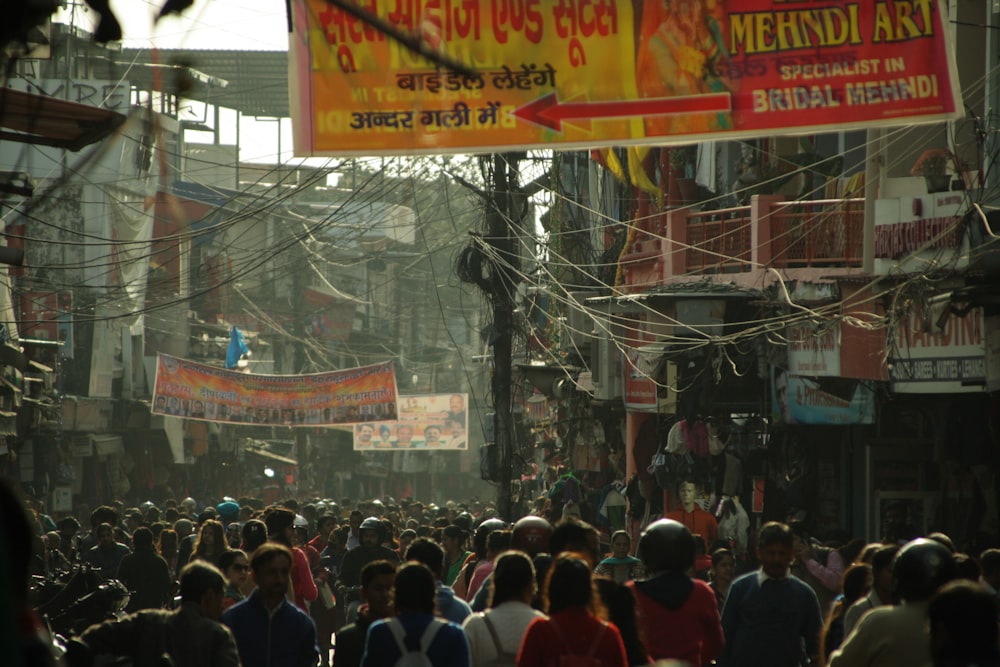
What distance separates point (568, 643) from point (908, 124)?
4.14m

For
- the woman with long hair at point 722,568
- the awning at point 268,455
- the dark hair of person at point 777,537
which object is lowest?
the awning at point 268,455

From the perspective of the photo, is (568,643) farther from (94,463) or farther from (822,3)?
(94,463)

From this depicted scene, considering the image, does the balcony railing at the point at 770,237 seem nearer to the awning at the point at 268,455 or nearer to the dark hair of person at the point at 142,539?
the dark hair of person at the point at 142,539

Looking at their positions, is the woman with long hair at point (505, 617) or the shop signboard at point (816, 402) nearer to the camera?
the woman with long hair at point (505, 617)

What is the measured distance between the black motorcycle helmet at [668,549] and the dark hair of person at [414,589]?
105cm

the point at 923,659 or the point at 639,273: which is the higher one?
the point at 639,273

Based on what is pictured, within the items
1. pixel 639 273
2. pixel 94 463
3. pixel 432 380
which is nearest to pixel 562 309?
pixel 639 273

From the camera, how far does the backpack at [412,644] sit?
5312 millimetres

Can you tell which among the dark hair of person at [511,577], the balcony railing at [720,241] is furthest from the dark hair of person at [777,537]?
the balcony railing at [720,241]

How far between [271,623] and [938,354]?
8.04m

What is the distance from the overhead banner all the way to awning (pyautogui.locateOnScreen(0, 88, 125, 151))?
2608cm

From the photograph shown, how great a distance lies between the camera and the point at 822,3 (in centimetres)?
781

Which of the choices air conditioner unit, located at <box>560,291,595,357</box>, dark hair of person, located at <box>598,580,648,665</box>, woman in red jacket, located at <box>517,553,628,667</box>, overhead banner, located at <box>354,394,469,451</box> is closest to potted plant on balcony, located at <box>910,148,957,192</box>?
dark hair of person, located at <box>598,580,648,665</box>

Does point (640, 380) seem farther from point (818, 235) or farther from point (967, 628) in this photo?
point (967, 628)
